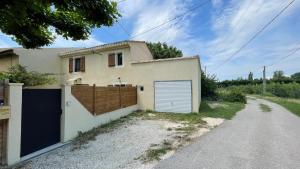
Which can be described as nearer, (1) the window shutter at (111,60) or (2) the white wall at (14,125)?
(2) the white wall at (14,125)

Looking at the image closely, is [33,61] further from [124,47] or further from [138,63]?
[138,63]

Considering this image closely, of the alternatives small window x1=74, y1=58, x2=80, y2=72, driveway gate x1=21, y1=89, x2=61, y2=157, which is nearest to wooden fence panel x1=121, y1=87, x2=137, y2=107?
driveway gate x1=21, y1=89, x2=61, y2=157

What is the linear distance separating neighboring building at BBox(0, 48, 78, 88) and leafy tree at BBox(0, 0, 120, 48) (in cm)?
1077

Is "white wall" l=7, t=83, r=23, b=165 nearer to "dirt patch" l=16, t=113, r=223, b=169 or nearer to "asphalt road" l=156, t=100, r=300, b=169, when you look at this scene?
"dirt patch" l=16, t=113, r=223, b=169

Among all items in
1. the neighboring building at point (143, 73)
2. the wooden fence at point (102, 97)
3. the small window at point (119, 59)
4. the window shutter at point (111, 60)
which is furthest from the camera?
the window shutter at point (111, 60)

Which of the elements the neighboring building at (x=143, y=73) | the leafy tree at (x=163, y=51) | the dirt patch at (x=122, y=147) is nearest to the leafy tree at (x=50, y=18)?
the dirt patch at (x=122, y=147)

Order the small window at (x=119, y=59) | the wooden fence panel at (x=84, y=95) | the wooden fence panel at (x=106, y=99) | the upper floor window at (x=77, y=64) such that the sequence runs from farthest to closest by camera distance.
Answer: the upper floor window at (x=77, y=64) < the small window at (x=119, y=59) < the wooden fence panel at (x=106, y=99) < the wooden fence panel at (x=84, y=95)

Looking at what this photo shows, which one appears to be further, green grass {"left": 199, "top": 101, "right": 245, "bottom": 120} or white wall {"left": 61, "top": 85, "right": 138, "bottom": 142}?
green grass {"left": 199, "top": 101, "right": 245, "bottom": 120}

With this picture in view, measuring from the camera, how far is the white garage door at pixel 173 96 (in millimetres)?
13930

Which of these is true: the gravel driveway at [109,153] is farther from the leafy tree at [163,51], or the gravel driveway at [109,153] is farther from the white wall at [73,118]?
the leafy tree at [163,51]

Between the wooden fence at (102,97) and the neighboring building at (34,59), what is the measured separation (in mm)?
6868

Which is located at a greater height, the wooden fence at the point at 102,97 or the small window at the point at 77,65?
the small window at the point at 77,65

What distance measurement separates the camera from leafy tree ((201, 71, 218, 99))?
24016mm

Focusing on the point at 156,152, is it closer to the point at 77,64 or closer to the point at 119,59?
the point at 119,59
